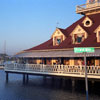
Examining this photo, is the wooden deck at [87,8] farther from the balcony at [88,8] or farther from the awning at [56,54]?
the awning at [56,54]

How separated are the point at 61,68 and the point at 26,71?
512cm

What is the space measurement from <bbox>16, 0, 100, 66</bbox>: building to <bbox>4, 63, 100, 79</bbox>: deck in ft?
4.32

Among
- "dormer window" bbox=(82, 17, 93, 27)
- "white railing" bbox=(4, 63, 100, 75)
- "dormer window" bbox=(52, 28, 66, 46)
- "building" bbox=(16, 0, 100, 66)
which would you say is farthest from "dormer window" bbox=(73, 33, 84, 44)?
"white railing" bbox=(4, 63, 100, 75)

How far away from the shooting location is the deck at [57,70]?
1636cm

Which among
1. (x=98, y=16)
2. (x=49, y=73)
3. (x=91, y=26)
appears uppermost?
(x=98, y=16)

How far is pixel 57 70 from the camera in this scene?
61.6 feet

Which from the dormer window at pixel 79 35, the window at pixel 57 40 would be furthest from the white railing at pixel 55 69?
the window at pixel 57 40

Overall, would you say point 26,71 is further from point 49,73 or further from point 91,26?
point 91,26

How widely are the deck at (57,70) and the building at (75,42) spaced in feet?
4.32

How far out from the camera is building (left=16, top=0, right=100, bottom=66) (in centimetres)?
1931

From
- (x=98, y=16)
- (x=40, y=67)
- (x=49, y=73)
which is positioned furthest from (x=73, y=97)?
(x=98, y=16)

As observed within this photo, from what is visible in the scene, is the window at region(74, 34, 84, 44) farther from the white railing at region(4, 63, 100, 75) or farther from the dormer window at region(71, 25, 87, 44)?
the white railing at region(4, 63, 100, 75)

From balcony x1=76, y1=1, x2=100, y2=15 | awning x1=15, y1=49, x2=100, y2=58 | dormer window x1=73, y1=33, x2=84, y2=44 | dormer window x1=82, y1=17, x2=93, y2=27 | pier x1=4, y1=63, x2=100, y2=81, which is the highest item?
balcony x1=76, y1=1, x2=100, y2=15

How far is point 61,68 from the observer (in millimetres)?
18406
